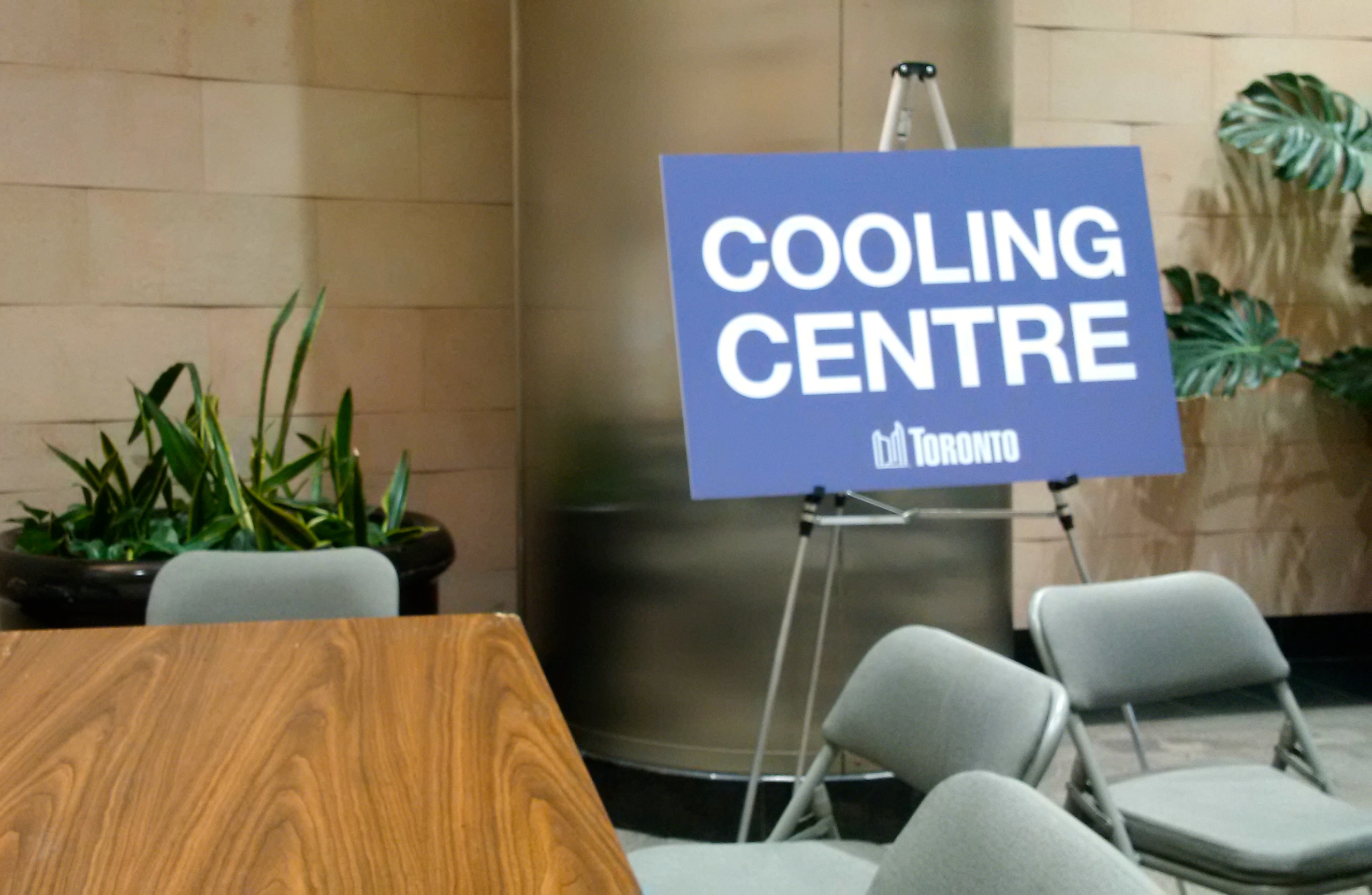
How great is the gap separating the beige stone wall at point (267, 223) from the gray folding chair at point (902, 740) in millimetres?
2265

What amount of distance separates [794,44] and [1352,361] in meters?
2.10

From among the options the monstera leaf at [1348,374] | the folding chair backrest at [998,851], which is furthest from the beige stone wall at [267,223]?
the folding chair backrest at [998,851]

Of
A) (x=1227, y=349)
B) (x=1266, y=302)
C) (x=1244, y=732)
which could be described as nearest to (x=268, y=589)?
(x=1244, y=732)

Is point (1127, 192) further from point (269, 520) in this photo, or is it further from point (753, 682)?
point (269, 520)

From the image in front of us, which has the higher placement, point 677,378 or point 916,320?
point 916,320

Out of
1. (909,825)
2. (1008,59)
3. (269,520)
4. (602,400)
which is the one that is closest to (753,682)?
(602,400)

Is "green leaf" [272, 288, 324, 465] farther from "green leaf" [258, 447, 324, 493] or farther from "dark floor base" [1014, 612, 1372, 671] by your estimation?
"dark floor base" [1014, 612, 1372, 671]

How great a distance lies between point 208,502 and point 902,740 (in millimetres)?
2029

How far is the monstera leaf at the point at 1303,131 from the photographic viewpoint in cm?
407

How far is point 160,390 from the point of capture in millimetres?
3387

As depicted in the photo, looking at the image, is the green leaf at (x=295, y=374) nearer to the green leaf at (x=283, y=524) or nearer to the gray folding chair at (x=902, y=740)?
the green leaf at (x=283, y=524)

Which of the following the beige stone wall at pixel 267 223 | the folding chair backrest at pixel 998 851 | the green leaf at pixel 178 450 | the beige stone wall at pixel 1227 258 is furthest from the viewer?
the beige stone wall at pixel 1227 258

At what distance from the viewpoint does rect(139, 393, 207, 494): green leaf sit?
124 inches

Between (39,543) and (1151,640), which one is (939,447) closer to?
(1151,640)
